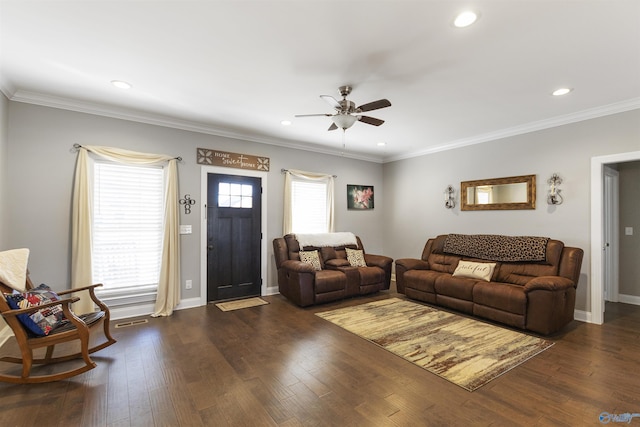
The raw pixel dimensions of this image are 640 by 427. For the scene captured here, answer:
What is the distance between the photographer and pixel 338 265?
518 cm

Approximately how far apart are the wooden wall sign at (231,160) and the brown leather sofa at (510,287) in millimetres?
2997

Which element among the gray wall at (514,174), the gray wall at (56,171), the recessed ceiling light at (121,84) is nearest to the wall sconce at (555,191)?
the gray wall at (514,174)

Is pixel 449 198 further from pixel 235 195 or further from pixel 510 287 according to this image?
pixel 235 195

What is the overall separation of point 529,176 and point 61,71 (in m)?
6.06

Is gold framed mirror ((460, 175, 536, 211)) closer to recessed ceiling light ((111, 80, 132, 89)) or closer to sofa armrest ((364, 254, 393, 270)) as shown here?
sofa armrest ((364, 254, 393, 270))

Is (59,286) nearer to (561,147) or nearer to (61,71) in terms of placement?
(61,71)

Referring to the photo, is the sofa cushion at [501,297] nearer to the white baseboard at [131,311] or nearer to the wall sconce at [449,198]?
the wall sconce at [449,198]

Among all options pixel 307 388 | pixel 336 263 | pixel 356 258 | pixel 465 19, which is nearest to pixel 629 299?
pixel 356 258

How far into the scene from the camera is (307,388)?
236cm

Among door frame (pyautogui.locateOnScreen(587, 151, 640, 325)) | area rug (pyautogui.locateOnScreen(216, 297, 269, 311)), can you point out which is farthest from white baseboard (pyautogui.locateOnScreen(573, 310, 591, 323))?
area rug (pyautogui.locateOnScreen(216, 297, 269, 311))

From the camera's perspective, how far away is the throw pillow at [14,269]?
2530mm

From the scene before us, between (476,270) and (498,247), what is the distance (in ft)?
1.74

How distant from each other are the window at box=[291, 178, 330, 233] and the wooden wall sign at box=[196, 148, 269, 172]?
74cm

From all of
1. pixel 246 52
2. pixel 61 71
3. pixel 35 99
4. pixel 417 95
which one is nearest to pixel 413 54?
pixel 417 95
